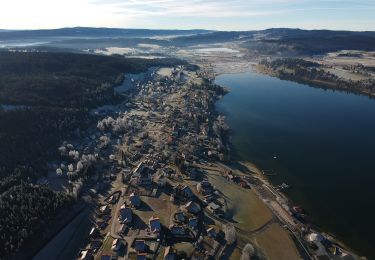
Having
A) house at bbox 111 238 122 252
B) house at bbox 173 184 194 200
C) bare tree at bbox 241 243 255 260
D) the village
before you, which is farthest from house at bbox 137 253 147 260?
house at bbox 173 184 194 200

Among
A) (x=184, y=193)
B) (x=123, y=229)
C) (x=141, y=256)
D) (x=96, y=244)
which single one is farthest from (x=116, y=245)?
(x=184, y=193)

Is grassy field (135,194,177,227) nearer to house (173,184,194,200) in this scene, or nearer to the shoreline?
house (173,184,194,200)

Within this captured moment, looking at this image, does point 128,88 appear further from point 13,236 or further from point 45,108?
point 13,236

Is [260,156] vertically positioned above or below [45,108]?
below

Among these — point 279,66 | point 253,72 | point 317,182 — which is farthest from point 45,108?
point 279,66

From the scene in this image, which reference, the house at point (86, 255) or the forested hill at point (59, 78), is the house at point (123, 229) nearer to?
the house at point (86, 255)

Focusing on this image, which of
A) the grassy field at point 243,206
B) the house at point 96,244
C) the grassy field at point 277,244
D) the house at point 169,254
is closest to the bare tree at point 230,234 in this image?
the grassy field at point 243,206

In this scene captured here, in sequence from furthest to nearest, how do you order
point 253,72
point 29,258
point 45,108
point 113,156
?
point 253,72 → point 45,108 → point 113,156 → point 29,258
